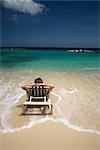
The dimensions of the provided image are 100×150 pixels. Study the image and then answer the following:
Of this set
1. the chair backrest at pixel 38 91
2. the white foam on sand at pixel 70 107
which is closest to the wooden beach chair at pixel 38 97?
the chair backrest at pixel 38 91

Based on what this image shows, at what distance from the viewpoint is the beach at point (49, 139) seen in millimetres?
5551

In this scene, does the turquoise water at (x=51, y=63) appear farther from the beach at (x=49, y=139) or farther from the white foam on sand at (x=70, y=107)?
the beach at (x=49, y=139)

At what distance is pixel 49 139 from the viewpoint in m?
5.91

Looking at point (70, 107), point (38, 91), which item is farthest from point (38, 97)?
point (70, 107)

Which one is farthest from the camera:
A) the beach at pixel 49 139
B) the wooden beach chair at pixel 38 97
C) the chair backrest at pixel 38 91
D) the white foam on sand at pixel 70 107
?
the chair backrest at pixel 38 91

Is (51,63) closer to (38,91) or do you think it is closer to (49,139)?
(38,91)

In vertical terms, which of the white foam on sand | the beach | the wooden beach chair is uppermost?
the wooden beach chair

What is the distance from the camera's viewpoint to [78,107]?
28.0 ft

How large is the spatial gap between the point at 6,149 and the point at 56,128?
1509mm

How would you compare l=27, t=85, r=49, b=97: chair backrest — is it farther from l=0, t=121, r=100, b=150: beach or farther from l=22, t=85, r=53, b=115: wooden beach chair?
l=0, t=121, r=100, b=150: beach

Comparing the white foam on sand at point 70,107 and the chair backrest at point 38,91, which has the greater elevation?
the chair backrest at point 38,91

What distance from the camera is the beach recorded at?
5551mm

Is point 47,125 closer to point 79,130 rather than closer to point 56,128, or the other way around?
point 56,128

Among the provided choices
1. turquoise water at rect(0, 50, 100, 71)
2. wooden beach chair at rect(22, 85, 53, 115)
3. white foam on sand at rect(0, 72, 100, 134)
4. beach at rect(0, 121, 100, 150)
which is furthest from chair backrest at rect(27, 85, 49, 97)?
turquoise water at rect(0, 50, 100, 71)
